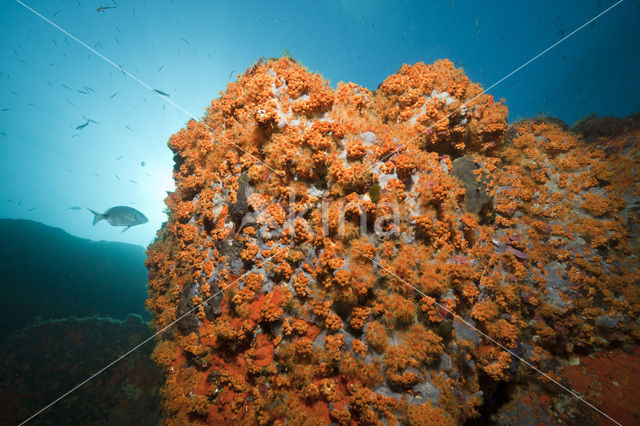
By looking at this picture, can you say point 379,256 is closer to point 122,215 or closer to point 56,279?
point 122,215

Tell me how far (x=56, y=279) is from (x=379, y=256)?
3795 centimetres

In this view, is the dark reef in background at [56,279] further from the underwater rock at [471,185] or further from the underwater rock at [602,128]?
the underwater rock at [602,128]

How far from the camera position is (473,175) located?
6758 millimetres

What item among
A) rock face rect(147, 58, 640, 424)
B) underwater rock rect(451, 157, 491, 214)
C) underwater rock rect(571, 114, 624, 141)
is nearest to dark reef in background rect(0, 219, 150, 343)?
rock face rect(147, 58, 640, 424)

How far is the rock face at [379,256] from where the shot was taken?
4.93 metres

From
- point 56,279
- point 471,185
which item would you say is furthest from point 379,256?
point 56,279

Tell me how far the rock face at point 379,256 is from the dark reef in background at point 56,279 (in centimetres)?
2045

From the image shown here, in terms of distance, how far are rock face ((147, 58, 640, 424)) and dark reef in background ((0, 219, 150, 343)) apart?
2045 cm

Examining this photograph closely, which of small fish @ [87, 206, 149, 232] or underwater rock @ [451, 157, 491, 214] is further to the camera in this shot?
small fish @ [87, 206, 149, 232]

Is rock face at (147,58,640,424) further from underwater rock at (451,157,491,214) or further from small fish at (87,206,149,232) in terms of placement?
small fish at (87,206,149,232)

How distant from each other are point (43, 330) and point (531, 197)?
28726mm

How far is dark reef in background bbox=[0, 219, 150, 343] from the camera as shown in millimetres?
18578

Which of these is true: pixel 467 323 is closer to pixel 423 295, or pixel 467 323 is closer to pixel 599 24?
pixel 423 295

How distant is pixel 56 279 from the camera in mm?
24516
